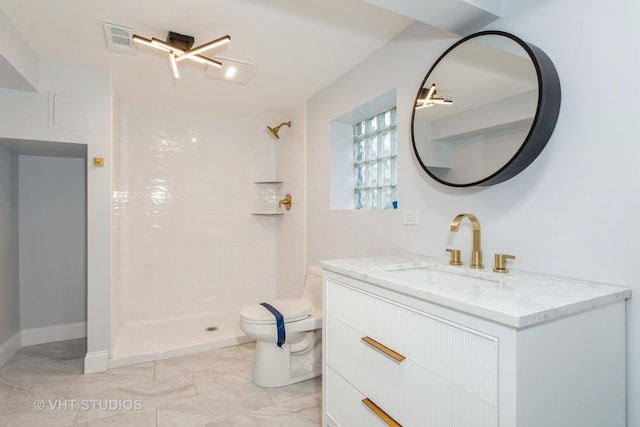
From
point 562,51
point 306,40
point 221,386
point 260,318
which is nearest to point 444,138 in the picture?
point 562,51

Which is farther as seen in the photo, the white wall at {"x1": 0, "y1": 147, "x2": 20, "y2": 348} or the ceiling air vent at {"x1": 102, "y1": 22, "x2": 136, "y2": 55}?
the white wall at {"x1": 0, "y1": 147, "x2": 20, "y2": 348}

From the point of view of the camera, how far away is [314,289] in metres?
2.53

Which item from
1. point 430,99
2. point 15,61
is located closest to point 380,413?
point 430,99

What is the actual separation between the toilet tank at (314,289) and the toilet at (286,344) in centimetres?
5

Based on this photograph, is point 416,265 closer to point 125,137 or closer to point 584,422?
point 584,422

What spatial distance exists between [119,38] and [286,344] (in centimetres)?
222

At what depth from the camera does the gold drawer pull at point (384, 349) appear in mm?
1189

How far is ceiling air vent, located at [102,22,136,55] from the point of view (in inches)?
76.0

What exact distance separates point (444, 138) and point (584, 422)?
4.14ft

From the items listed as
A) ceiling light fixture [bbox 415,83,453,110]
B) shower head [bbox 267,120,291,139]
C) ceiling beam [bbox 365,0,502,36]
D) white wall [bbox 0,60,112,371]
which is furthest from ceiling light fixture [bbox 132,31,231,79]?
shower head [bbox 267,120,291,139]

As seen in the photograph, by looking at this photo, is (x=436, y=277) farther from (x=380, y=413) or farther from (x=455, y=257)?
(x=380, y=413)

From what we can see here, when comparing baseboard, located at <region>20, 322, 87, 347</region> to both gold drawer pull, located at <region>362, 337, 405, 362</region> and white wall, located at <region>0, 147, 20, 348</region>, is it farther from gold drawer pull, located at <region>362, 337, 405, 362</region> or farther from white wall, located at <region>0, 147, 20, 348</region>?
gold drawer pull, located at <region>362, 337, 405, 362</region>

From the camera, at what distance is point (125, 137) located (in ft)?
10.8

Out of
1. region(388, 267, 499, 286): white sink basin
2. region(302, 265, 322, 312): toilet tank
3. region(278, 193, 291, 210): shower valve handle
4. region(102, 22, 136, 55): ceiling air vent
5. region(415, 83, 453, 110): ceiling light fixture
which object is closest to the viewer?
region(388, 267, 499, 286): white sink basin
